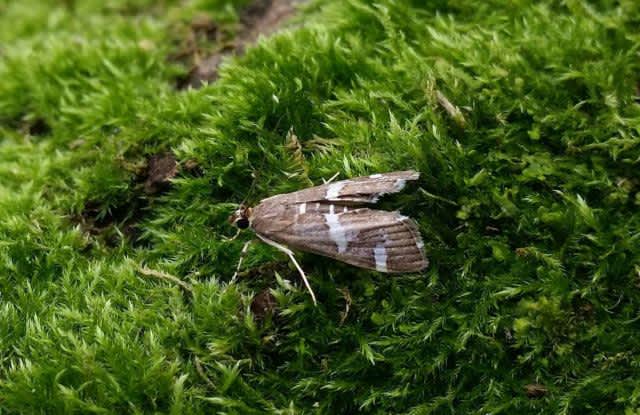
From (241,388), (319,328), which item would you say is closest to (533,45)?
(319,328)

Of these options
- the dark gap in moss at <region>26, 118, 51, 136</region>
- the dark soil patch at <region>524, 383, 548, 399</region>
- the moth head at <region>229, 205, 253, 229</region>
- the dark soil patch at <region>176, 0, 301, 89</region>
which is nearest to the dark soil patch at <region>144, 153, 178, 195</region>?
the moth head at <region>229, 205, 253, 229</region>

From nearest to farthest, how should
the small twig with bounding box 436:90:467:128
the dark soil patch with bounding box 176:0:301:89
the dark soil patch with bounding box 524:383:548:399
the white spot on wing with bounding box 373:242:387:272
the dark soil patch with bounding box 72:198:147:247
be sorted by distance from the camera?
the dark soil patch with bounding box 524:383:548:399 < the white spot on wing with bounding box 373:242:387:272 < the small twig with bounding box 436:90:467:128 < the dark soil patch with bounding box 72:198:147:247 < the dark soil patch with bounding box 176:0:301:89

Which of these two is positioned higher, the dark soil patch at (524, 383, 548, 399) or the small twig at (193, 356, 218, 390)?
the small twig at (193, 356, 218, 390)


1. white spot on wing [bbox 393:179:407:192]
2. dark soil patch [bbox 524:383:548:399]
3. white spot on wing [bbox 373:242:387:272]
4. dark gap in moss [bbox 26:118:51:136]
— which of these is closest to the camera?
dark soil patch [bbox 524:383:548:399]

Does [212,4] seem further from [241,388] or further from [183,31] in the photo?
[241,388]

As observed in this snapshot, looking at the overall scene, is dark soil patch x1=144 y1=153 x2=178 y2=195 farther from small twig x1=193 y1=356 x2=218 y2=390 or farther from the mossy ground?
small twig x1=193 y1=356 x2=218 y2=390

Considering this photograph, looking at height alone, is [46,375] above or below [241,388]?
above

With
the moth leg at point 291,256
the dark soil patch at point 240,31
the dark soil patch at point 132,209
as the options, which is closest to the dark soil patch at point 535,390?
the moth leg at point 291,256
